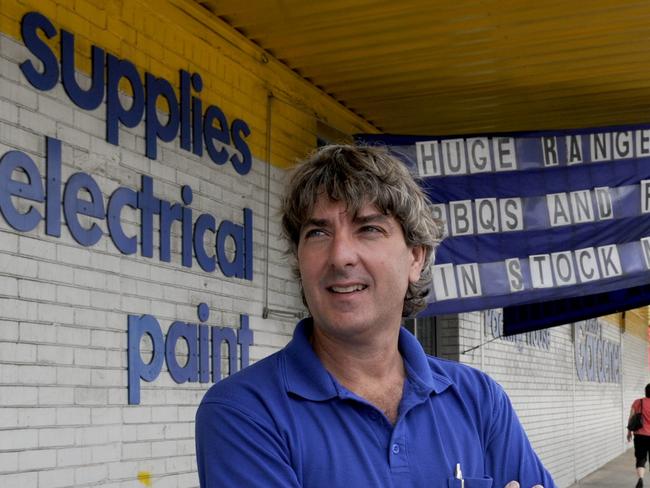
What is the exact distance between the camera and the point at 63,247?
4258mm

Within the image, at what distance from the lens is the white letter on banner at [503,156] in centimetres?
672

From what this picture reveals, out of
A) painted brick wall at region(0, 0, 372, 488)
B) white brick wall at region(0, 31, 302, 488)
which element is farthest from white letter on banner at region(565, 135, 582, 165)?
white brick wall at region(0, 31, 302, 488)

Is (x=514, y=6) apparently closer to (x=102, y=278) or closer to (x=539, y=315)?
(x=102, y=278)

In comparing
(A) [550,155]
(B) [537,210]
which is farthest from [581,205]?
(A) [550,155]

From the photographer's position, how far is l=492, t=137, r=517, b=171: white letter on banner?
672 cm

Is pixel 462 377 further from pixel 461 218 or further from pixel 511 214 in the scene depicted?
pixel 511 214

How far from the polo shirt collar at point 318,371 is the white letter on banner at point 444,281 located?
14.3 feet

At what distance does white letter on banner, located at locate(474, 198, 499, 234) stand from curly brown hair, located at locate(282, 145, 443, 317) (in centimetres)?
458

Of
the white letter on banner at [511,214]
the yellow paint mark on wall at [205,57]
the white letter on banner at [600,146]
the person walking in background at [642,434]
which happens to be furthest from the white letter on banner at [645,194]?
the person walking in background at [642,434]

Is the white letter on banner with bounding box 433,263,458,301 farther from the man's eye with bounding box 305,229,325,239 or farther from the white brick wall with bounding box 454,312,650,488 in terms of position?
the man's eye with bounding box 305,229,325,239

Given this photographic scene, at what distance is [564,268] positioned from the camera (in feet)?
22.0

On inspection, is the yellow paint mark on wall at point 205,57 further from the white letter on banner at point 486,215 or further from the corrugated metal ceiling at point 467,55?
the white letter on banner at point 486,215

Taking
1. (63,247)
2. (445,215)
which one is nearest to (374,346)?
(63,247)

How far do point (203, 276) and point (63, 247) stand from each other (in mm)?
1302
